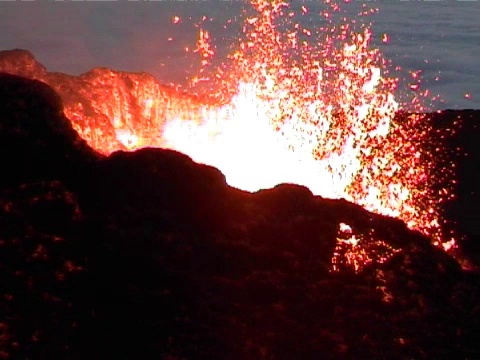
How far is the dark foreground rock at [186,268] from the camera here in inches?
456

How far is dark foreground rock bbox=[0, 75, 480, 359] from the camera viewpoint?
11.6m

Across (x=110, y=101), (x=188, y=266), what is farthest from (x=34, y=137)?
(x=110, y=101)

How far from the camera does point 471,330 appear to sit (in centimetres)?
1347

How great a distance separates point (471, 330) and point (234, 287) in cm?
543

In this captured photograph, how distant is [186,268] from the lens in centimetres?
1334

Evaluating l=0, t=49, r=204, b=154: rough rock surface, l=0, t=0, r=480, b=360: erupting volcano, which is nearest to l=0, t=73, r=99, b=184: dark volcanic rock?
l=0, t=0, r=480, b=360: erupting volcano

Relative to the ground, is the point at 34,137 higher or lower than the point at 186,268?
higher

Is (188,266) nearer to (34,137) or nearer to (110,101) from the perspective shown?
(34,137)

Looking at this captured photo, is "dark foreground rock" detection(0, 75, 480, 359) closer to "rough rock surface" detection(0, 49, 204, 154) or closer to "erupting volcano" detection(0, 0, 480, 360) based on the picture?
"erupting volcano" detection(0, 0, 480, 360)

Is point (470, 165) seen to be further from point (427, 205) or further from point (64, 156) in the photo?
point (64, 156)

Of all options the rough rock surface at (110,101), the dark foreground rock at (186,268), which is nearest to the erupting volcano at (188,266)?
the dark foreground rock at (186,268)

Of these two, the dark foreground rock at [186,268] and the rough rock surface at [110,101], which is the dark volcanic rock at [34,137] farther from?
the rough rock surface at [110,101]

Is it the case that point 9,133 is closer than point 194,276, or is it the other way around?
point 194,276

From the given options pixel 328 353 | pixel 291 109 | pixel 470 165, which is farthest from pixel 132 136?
pixel 328 353
